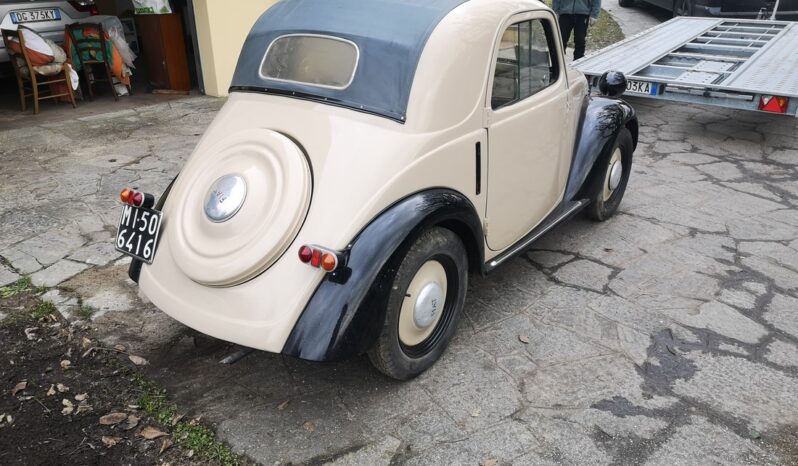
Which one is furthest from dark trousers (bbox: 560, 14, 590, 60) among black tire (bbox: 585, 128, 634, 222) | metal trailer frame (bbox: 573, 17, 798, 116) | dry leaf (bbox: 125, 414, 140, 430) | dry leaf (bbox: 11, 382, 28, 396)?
dry leaf (bbox: 11, 382, 28, 396)

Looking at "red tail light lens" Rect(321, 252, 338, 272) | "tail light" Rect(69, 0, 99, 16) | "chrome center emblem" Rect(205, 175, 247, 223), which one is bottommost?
"red tail light lens" Rect(321, 252, 338, 272)

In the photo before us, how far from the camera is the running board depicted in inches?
130

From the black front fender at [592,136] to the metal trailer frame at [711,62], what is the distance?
7.19ft

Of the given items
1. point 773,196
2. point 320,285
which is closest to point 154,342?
point 320,285

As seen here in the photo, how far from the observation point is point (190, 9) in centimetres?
747

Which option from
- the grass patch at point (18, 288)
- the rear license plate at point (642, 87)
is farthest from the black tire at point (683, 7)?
the grass patch at point (18, 288)

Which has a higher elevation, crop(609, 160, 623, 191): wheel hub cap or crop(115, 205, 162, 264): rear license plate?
crop(115, 205, 162, 264): rear license plate

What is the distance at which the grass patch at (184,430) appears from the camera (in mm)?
2490

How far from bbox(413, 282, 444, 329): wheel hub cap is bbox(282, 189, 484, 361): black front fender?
286 millimetres

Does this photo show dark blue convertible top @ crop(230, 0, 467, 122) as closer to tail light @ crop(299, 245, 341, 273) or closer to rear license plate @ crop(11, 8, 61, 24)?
tail light @ crop(299, 245, 341, 273)

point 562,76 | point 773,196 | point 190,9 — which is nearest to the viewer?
point 562,76

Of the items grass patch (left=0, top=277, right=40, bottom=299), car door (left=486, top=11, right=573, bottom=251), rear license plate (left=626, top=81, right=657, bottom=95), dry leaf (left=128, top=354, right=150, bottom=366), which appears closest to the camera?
dry leaf (left=128, top=354, right=150, bottom=366)

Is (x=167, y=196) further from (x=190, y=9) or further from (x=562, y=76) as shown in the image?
(x=190, y=9)

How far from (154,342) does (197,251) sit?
896mm
